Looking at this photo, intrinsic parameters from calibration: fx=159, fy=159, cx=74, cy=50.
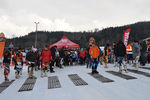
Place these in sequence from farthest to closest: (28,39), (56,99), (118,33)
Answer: (28,39) → (118,33) → (56,99)

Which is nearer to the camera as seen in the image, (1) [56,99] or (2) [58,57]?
(1) [56,99]

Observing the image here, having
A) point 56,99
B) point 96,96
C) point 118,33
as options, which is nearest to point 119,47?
point 96,96

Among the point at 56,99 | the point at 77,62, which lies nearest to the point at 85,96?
the point at 56,99

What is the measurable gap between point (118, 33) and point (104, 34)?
9.38 m

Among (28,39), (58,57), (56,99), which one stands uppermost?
(28,39)

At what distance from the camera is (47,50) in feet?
31.8

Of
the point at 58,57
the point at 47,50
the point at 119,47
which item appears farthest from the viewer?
the point at 58,57

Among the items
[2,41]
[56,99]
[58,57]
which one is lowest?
[56,99]

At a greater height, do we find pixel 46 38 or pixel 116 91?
pixel 46 38

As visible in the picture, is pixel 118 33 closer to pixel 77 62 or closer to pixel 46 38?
pixel 46 38

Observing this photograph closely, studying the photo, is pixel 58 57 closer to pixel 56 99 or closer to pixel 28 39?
pixel 56 99

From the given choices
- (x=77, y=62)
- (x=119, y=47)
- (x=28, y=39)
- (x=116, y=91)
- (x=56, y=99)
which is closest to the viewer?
(x=56, y=99)

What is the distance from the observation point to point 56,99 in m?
4.75

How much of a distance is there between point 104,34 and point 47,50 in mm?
99894
